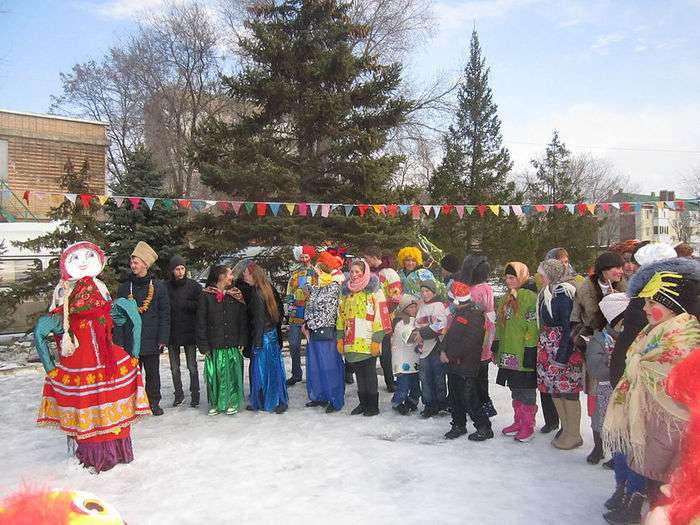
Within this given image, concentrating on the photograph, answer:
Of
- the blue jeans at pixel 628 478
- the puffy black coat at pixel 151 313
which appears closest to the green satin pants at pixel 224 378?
the puffy black coat at pixel 151 313

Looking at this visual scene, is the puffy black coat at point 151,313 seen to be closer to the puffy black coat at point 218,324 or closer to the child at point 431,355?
the puffy black coat at point 218,324

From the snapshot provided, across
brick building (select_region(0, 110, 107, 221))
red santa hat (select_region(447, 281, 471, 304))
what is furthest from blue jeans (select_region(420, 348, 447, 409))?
brick building (select_region(0, 110, 107, 221))

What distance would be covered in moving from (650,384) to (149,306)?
547 cm

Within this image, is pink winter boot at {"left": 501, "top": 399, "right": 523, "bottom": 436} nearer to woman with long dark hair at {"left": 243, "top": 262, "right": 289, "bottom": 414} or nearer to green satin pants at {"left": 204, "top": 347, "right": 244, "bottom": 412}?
woman with long dark hair at {"left": 243, "top": 262, "right": 289, "bottom": 414}

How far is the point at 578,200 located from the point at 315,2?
10.7 m

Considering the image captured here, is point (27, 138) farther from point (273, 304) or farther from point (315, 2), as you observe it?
point (273, 304)

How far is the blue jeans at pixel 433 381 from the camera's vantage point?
668 cm

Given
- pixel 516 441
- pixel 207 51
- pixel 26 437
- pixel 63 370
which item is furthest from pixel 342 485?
pixel 207 51

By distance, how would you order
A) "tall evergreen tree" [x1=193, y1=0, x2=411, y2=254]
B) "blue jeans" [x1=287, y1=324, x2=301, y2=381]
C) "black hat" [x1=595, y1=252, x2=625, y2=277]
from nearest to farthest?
1. "black hat" [x1=595, y1=252, x2=625, y2=277]
2. "blue jeans" [x1=287, y1=324, x2=301, y2=381]
3. "tall evergreen tree" [x1=193, y1=0, x2=411, y2=254]

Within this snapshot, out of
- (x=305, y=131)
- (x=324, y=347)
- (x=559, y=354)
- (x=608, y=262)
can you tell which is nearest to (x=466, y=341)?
(x=559, y=354)

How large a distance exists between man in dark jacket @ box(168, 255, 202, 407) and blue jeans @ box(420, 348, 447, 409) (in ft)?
9.42

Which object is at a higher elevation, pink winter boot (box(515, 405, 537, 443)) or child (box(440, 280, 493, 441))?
child (box(440, 280, 493, 441))

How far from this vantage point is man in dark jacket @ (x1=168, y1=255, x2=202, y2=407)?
7.27 meters

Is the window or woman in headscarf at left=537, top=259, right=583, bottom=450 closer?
woman in headscarf at left=537, top=259, right=583, bottom=450
